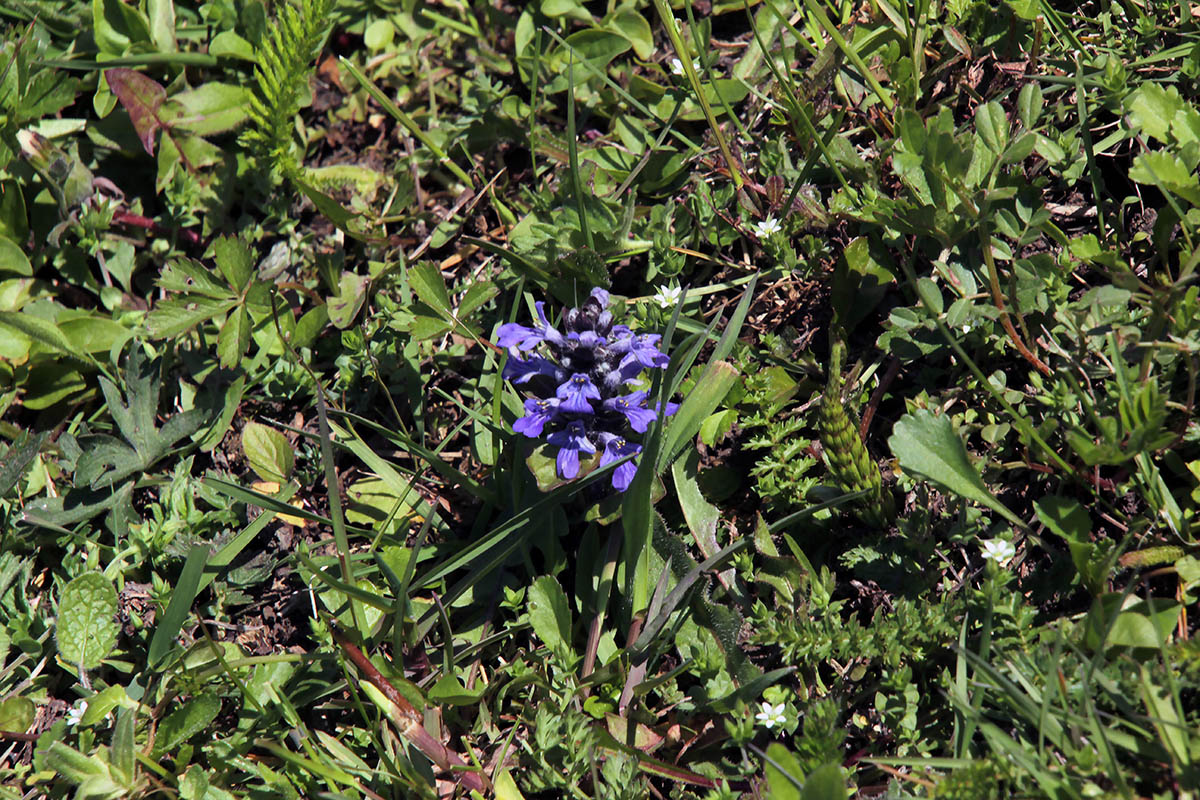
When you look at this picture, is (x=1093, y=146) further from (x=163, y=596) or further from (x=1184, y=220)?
(x=163, y=596)

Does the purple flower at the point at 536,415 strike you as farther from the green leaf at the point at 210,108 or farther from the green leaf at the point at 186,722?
the green leaf at the point at 210,108

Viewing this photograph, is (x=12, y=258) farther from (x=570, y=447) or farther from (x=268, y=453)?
(x=570, y=447)

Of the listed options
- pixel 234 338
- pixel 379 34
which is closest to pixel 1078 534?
pixel 234 338

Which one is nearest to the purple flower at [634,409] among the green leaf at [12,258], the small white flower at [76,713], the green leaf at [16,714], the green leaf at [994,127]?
the green leaf at [994,127]

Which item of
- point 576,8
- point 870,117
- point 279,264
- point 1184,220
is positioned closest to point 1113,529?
point 1184,220

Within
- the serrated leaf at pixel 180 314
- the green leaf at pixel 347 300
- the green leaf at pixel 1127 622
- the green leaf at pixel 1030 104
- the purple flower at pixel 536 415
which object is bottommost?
the green leaf at pixel 1127 622

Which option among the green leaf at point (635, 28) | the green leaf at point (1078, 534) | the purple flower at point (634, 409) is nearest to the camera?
the green leaf at point (1078, 534)

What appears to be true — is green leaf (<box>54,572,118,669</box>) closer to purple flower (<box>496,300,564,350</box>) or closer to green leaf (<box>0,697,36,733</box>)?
green leaf (<box>0,697,36,733</box>)

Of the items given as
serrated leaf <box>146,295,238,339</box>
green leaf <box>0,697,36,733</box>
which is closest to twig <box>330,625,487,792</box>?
green leaf <box>0,697,36,733</box>
